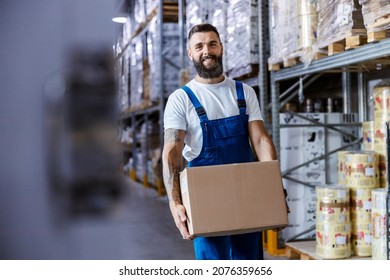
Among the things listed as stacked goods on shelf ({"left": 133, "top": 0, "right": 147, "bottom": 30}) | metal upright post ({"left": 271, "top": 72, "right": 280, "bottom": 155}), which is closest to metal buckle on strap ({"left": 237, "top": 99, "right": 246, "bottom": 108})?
metal upright post ({"left": 271, "top": 72, "right": 280, "bottom": 155})

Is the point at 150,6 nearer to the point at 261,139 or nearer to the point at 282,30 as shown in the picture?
the point at 282,30

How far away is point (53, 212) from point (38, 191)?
0.09 meters

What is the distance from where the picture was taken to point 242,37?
432 cm

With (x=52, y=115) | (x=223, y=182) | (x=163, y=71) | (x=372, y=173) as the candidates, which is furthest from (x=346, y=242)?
(x=163, y=71)

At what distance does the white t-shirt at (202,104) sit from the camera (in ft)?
8.01

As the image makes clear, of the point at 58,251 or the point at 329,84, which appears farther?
the point at 329,84

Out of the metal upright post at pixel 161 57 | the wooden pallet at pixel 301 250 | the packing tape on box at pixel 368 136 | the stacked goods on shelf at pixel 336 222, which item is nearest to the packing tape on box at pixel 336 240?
the stacked goods on shelf at pixel 336 222

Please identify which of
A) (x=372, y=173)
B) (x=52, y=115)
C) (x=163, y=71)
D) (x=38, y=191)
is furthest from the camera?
(x=163, y=71)

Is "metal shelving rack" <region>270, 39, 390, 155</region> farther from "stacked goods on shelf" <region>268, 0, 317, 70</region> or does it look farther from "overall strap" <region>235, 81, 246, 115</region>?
"overall strap" <region>235, 81, 246, 115</region>

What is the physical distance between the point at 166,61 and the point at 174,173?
16.1ft

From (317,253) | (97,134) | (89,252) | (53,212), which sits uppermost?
(97,134)

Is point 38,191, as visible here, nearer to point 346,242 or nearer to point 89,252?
point 89,252
